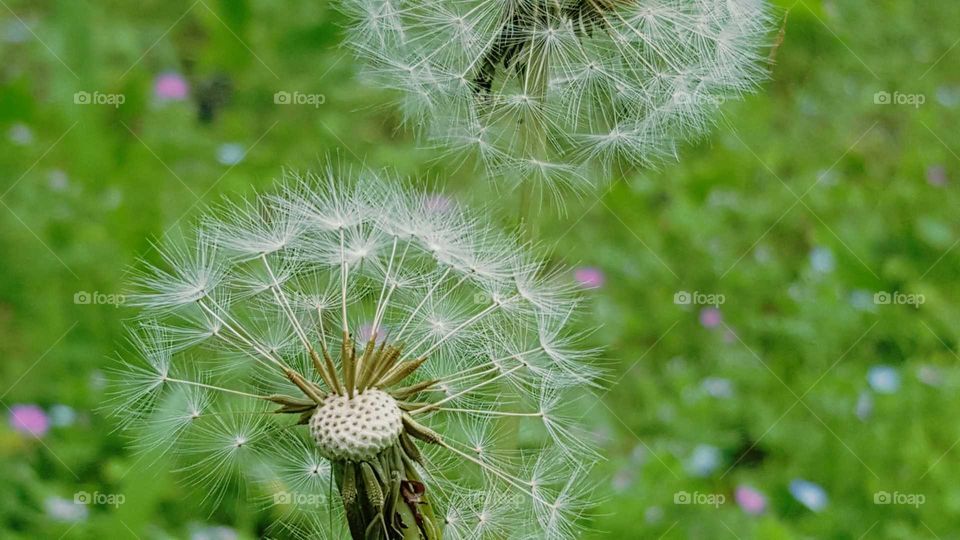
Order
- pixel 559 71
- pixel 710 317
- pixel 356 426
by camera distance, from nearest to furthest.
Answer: pixel 356 426, pixel 559 71, pixel 710 317

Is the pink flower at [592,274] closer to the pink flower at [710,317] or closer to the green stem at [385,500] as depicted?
the pink flower at [710,317]

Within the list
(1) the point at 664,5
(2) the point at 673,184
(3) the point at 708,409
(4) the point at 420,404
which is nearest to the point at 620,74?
(1) the point at 664,5

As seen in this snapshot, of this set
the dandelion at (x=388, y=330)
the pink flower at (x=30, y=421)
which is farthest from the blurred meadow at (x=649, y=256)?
the dandelion at (x=388, y=330)

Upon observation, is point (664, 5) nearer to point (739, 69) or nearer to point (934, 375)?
point (739, 69)

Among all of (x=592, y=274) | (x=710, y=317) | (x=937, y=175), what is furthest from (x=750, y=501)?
(x=937, y=175)

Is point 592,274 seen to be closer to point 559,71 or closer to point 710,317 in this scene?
point 710,317

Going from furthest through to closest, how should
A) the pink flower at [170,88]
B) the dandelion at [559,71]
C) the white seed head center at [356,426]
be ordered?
the pink flower at [170,88], the dandelion at [559,71], the white seed head center at [356,426]

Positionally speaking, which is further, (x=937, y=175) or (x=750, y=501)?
(x=937, y=175)
